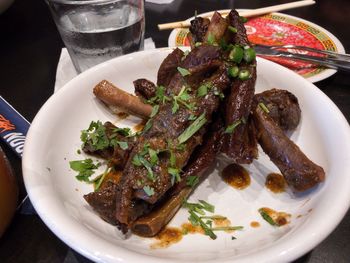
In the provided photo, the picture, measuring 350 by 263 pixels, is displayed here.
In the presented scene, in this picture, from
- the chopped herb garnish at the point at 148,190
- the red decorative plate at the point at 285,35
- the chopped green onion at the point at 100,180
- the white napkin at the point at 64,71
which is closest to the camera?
the chopped herb garnish at the point at 148,190

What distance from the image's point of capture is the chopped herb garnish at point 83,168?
3.75 feet

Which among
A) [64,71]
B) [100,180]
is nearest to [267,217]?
[100,180]

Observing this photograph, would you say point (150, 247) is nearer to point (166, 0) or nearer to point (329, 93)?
point (329, 93)

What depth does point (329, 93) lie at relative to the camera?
1.74 meters

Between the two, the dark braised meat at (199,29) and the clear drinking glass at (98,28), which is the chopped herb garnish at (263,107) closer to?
the dark braised meat at (199,29)

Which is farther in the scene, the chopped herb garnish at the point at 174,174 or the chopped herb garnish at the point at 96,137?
the chopped herb garnish at the point at 96,137

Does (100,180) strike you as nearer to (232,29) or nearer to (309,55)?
(232,29)

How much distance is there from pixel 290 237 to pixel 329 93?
1072mm

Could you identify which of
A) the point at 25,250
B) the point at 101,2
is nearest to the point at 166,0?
the point at 101,2

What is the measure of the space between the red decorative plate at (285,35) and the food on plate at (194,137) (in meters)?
0.72

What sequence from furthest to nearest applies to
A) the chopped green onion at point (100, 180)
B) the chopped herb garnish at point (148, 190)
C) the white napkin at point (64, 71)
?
the white napkin at point (64, 71)
the chopped green onion at point (100, 180)
the chopped herb garnish at point (148, 190)

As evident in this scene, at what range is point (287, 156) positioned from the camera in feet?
3.48

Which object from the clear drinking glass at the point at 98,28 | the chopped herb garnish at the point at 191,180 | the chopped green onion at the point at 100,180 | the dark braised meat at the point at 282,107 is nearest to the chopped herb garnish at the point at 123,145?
the chopped green onion at the point at 100,180

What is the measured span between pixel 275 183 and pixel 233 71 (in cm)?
37
